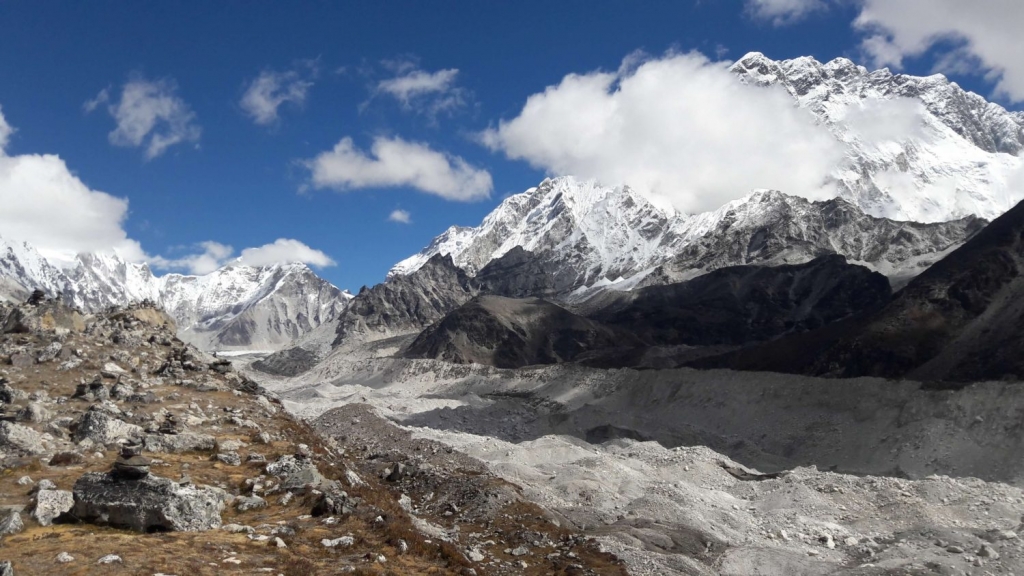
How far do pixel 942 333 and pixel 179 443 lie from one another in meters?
93.2

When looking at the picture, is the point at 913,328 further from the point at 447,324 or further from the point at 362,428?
the point at 447,324

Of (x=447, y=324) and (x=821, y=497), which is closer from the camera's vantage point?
(x=821, y=497)

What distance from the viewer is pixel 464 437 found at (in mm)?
60344

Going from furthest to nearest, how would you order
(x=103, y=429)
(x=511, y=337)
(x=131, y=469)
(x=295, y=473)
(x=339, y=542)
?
1. (x=511, y=337)
2. (x=103, y=429)
3. (x=295, y=473)
4. (x=339, y=542)
5. (x=131, y=469)

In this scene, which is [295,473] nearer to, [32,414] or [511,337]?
[32,414]

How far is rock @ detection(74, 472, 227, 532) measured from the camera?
14.1 meters

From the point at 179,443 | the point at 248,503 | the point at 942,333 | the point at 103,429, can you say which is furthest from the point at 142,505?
the point at 942,333

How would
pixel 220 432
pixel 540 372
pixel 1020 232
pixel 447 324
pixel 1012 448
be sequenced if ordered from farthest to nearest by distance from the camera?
pixel 447 324, pixel 540 372, pixel 1020 232, pixel 1012 448, pixel 220 432

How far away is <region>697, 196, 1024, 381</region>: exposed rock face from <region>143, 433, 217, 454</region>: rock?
76.4m

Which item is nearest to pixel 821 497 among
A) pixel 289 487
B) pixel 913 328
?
pixel 289 487

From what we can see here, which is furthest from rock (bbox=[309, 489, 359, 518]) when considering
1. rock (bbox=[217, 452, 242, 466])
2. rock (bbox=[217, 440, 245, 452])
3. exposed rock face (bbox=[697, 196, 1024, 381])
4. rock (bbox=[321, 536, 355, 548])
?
exposed rock face (bbox=[697, 196, 1024, 381])

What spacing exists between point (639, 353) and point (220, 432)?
13238 cm

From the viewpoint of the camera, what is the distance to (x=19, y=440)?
1811cm

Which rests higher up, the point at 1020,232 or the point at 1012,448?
the point at 1020,232
